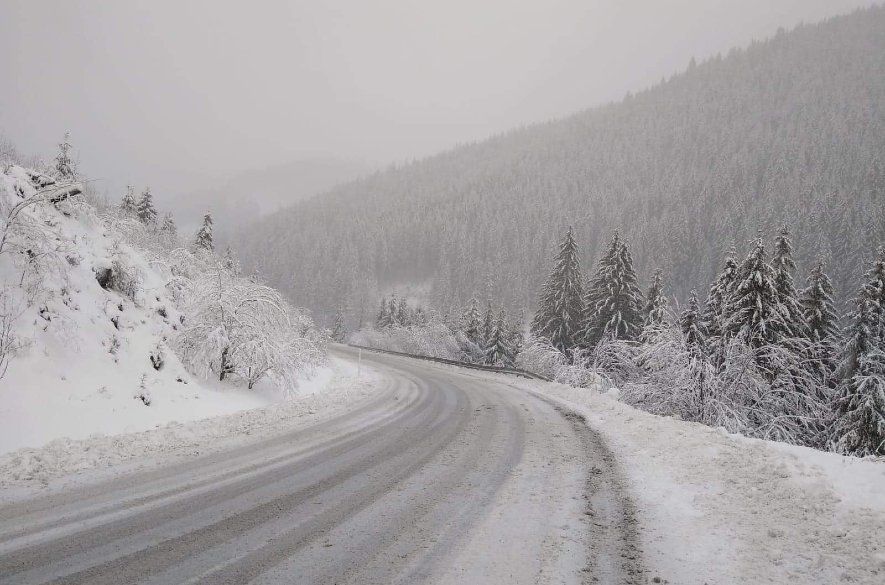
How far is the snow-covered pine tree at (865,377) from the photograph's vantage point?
19.1 metres

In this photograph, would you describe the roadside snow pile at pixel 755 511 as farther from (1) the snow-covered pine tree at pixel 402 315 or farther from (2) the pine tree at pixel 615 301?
(1) the snow-covered pine tree at pixel 402 315

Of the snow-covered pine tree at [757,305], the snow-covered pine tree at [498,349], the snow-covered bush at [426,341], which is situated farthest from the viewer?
the snow-covered bush at [426,341]

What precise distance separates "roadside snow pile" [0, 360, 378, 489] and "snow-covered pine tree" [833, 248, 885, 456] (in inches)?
904

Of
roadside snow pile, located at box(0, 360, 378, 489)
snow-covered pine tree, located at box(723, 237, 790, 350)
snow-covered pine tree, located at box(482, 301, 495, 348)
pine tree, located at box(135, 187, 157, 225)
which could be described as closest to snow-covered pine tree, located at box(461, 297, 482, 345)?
snow-covered pine tree, located at box(482, 301, 495, 348)

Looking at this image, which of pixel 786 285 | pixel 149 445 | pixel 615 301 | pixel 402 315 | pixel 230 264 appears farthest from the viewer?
pixel 402 315

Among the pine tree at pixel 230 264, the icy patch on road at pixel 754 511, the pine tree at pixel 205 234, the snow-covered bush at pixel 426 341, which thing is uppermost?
the pine tree at pixel 205 234

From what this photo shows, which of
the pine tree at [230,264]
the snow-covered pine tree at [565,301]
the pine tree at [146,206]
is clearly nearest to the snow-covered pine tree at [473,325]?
the snow-covered pine tree at [565,301]

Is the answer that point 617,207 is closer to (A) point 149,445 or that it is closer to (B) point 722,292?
(B) point 722,292

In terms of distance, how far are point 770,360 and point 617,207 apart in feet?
381

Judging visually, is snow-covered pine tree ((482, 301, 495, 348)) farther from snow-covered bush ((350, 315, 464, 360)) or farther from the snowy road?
the snowy road

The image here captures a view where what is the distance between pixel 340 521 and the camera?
458cm

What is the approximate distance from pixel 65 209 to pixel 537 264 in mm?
105323

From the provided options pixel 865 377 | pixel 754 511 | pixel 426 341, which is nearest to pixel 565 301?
pixel 426 341

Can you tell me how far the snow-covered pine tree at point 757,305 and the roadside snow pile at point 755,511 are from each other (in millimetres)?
17008
